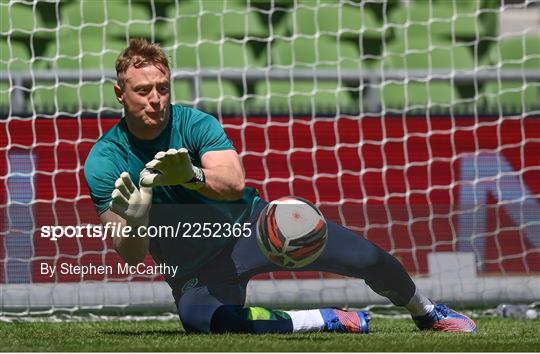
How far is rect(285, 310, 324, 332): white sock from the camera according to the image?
4.87m

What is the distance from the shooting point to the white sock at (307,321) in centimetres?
487

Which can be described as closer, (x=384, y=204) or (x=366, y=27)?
(x=384, y=204)

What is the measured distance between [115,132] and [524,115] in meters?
3.32

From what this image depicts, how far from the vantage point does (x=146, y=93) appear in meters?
4.64

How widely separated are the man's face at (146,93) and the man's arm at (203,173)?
272 millimetres

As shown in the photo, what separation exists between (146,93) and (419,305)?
1538 millimetres

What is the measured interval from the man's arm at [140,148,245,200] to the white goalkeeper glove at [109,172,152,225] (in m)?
0.04

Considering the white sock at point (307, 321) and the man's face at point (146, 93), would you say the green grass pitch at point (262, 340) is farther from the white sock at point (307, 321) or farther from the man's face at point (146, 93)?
the man's face at point (146, 93)

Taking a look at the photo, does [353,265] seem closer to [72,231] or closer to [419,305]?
[419,305]

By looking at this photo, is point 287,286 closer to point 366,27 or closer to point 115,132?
point 115,132

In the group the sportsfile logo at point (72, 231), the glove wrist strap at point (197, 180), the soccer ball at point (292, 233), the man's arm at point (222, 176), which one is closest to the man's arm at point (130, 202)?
the glove wrist strap at point (197, 180)

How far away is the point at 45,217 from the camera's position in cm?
681

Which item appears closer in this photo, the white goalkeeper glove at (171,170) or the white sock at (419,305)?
the white goalkeeper glove at (171,170)

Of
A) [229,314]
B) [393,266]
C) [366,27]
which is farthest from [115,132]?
[366,27]
